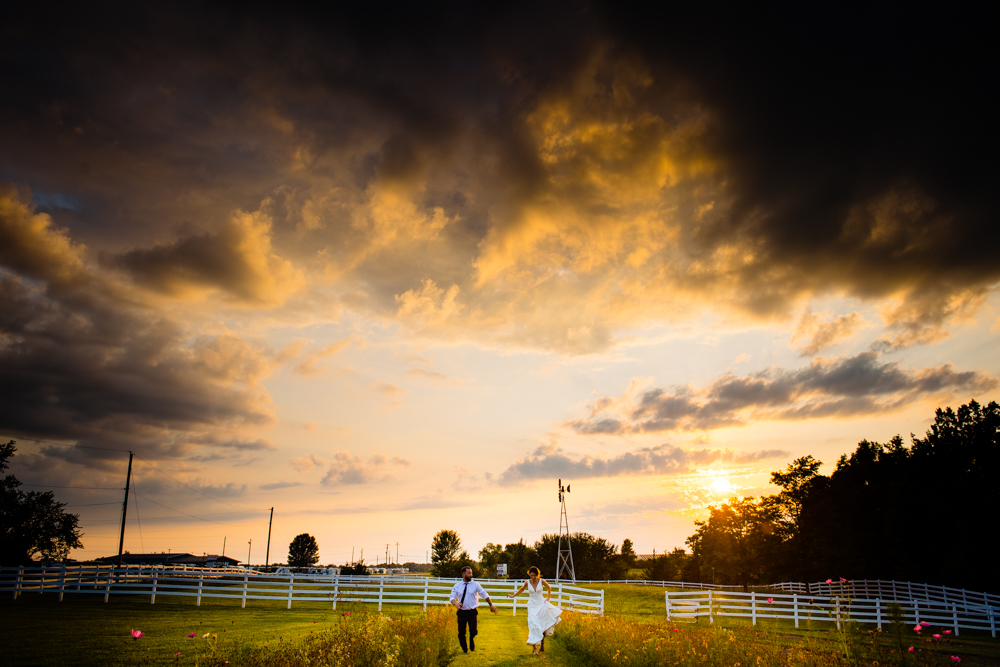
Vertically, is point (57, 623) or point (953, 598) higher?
point (57, 623)

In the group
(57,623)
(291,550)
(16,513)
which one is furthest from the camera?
(291,550)

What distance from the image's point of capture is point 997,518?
133ft

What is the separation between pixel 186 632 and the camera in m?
15.7

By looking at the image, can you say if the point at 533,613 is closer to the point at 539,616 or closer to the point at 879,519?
the point at 539,616

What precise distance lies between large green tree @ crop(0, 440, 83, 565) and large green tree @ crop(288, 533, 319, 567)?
9542cm

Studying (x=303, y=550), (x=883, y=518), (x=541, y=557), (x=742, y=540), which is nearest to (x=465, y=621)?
(x=883, y=518)

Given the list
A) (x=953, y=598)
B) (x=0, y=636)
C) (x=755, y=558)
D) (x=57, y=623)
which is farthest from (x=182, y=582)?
(x=755, y=558)

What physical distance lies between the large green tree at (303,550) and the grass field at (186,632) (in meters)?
143

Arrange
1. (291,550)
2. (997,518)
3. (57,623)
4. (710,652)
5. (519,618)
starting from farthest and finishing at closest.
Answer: (291,550) < (997,518) < (519,618) < (57,623) < (710,652)

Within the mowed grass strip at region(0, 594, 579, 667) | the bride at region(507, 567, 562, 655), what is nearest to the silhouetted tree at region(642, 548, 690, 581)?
the mowed grass strip at region(0, 594, 579, 667)

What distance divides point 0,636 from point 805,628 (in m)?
30.5

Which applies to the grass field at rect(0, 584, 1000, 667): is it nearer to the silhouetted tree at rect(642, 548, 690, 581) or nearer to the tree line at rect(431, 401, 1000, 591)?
the tree line at rect(431, 401, 1000, 591)

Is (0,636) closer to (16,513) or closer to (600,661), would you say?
(600,661)

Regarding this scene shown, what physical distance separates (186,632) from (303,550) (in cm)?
15718
